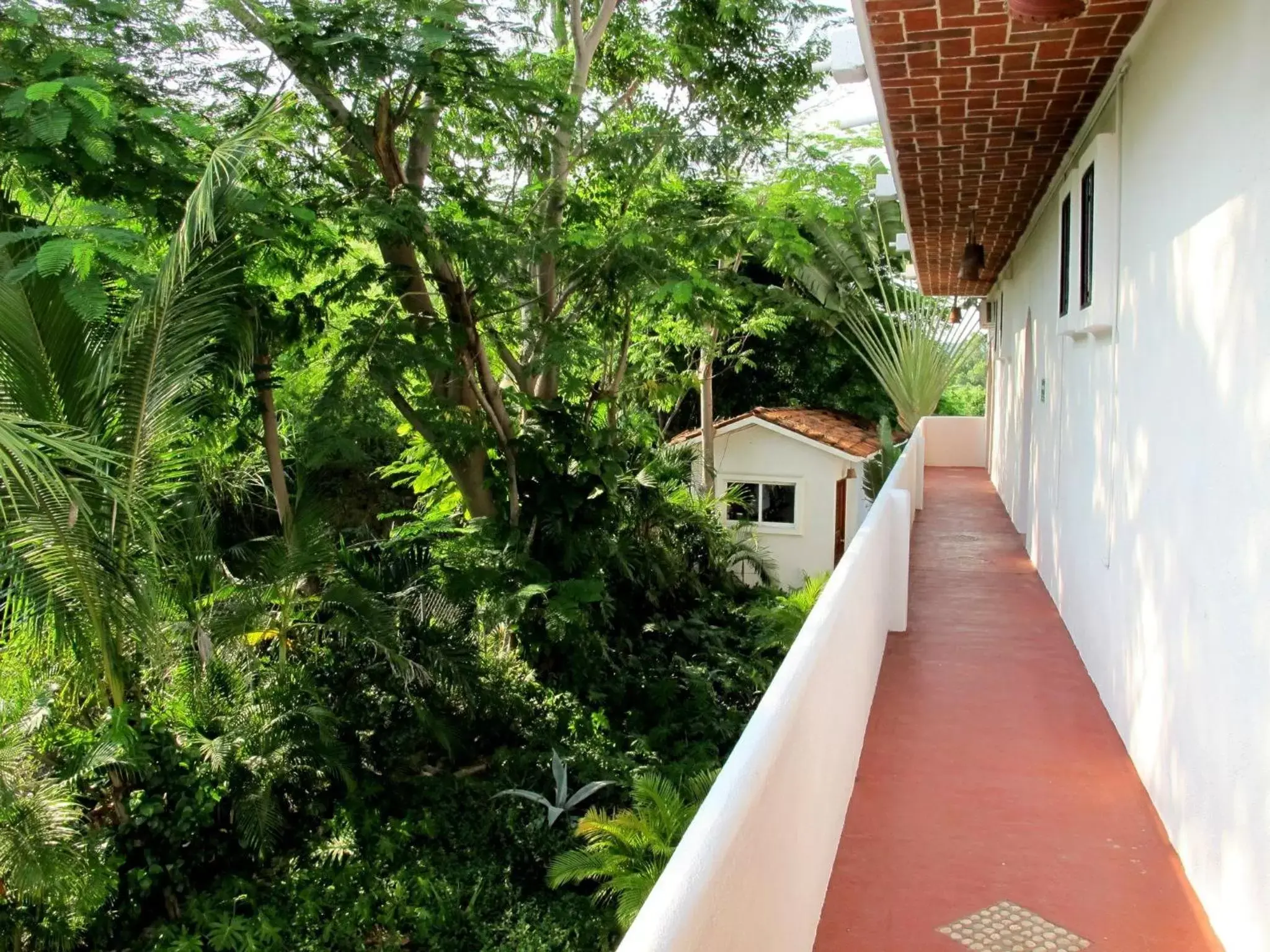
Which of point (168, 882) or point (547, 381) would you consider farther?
point (547, 381)

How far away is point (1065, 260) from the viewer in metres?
7.03

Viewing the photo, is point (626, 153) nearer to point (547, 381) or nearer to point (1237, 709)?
point (547, 381)

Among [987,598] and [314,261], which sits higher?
[314,261]

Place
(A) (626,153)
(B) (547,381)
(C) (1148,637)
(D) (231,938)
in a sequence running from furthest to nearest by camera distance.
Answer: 1. (B) (547,381)
2. (A) (626,153)
3. (D) (231,938)
4. (C) (1148,637)

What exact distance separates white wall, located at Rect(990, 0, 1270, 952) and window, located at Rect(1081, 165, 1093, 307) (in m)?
0.35

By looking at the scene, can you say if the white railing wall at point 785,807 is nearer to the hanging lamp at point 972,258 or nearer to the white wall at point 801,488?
the hanging lamp at point 972,258

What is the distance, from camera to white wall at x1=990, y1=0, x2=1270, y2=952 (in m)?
2.79

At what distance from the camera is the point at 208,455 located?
29.4 ft

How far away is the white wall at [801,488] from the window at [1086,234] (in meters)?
13.9

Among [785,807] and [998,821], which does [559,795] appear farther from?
[785,807]

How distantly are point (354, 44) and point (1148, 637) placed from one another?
265 inches

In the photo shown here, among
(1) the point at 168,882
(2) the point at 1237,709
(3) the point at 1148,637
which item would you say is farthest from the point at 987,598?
(1) the point at 168,882

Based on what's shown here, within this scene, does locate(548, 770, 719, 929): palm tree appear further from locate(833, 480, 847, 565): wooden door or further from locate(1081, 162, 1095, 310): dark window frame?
locate(833, 480, 847, 565): wooden door

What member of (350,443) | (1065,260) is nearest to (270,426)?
(350,443)
